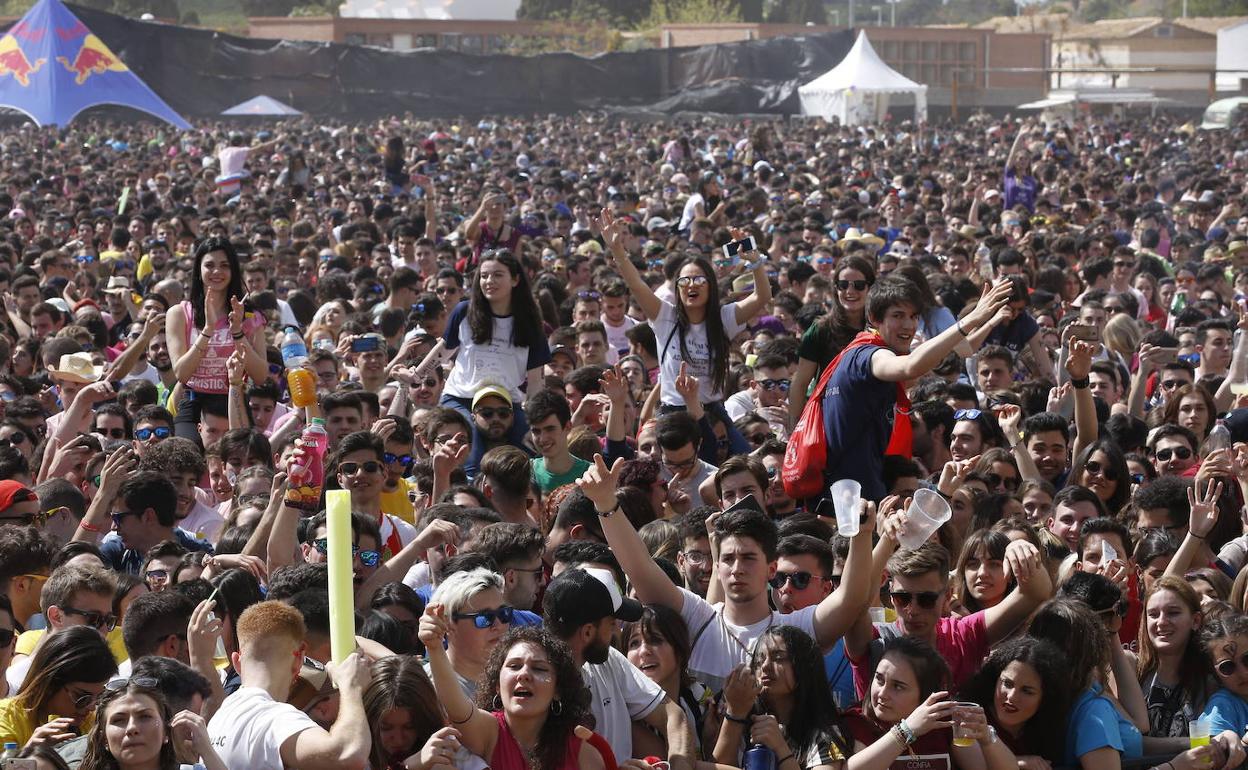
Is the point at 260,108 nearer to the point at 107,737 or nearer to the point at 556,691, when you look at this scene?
the point at 556,691

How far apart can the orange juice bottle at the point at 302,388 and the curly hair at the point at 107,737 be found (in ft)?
12.7

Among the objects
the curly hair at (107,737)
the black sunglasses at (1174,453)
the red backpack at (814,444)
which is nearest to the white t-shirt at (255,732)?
the curly hair at (107,737)

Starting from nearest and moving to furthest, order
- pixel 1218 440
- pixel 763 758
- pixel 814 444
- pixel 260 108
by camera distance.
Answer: pixel 763 758, pixel 814 444, pixel 1218 440, pixel 260 108


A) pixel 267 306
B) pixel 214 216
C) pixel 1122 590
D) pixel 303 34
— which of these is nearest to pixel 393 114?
pixel 303 34

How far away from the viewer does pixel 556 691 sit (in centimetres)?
437

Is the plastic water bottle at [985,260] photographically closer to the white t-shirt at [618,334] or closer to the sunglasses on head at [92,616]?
the white t-shirt at [618,334]

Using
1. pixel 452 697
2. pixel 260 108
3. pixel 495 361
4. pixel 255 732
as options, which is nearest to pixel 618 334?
pixel 495 361

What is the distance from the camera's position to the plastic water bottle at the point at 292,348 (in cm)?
927

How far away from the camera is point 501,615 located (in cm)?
463

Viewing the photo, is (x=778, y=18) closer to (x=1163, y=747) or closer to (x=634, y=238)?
(x=634, y=238)

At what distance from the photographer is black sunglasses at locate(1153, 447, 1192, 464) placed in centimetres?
748

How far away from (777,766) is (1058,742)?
0.83m

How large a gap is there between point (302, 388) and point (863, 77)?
107 feet

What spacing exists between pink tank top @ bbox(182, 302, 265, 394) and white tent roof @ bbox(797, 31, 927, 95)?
3117cm
